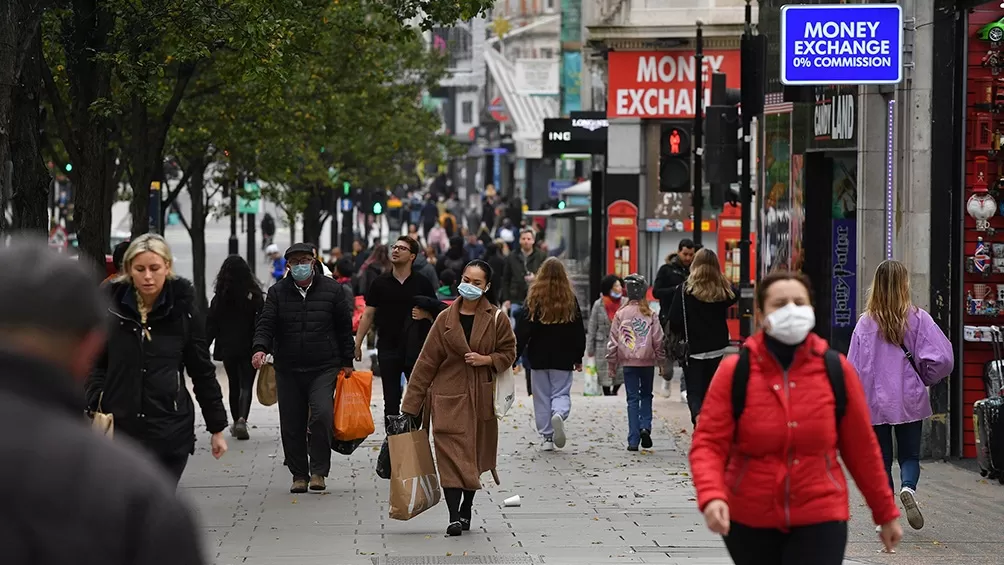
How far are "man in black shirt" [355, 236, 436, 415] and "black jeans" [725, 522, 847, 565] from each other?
8.23 m

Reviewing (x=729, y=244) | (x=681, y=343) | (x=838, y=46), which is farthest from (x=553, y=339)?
(x=729, y=244)

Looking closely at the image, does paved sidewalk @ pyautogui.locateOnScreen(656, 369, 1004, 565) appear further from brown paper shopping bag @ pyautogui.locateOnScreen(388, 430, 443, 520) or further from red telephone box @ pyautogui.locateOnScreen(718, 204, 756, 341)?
red telephone box @ pyautogui.locateOnScreen(718, 204, 756, 341)

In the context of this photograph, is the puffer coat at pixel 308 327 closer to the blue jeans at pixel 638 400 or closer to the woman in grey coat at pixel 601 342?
the blue jeans at pixel 638 400

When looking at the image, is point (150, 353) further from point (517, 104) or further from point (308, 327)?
point (517, 104)

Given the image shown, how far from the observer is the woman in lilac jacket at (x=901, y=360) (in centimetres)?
980

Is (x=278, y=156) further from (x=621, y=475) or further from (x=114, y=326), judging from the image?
(x=114, y=326)

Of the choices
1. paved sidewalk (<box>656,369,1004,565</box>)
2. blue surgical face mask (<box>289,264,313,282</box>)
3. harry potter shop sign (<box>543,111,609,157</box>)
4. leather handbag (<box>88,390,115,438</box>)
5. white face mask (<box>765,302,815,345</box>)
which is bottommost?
paved sidewalk (<box>656,369,1004,565</box>)

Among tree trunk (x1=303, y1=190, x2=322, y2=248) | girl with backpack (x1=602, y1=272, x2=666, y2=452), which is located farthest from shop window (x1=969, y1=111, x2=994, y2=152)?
tree trunk (x1=303, y1=190, x2=322, y2=248)

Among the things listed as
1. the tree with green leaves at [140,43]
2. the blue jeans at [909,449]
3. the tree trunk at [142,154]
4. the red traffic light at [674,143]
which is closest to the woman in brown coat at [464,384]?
the blue jeans at [909,449]

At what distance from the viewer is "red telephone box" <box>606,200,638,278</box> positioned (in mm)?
30250

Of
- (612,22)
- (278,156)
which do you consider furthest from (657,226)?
(278,156)

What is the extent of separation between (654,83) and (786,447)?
2619cm

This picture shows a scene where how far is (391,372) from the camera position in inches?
554

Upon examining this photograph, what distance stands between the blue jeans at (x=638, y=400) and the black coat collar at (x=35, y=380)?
12056 mm
